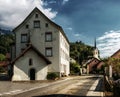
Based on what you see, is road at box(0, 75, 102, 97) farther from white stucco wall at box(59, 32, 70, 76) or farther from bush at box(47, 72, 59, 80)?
white stucco wall at box(59, 32, 70, 76)

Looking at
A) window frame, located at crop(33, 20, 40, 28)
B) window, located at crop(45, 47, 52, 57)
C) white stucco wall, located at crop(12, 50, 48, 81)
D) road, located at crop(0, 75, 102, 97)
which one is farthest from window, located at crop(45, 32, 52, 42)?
road, located at crop(0, 75, 102, 97)

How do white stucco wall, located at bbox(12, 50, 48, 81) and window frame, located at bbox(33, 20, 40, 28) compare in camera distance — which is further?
window frame, located at bbox(33, 20, 40, 28)

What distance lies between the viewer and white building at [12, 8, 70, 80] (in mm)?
53406

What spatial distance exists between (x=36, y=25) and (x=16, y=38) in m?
5.57

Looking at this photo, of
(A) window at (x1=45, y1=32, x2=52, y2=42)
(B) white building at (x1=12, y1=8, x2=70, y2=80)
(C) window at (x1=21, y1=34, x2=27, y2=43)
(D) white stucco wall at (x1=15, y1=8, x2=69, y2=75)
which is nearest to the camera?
(B) white building at (x1=12, y1=8, x2=70, y2=80)

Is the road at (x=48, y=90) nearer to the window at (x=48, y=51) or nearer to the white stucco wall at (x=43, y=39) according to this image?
the white stucco wall at (x=43, y=39)

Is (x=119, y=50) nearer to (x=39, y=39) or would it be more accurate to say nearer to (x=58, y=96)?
(x=39, y=39)

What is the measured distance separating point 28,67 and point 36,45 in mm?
6796

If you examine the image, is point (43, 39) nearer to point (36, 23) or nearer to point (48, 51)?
point (48, 51)

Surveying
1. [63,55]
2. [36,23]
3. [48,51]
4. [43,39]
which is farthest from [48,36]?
[63,55]

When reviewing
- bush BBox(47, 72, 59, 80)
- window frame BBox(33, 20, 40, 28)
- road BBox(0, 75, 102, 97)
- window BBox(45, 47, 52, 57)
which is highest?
window frame BBox(33, 20, 40, 28)

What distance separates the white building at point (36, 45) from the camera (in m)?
53.4

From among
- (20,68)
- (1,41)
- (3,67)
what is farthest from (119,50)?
(1,41)

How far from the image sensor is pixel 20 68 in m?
53.6
